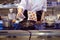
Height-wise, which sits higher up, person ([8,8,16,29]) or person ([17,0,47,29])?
person ([17,0,47,29])

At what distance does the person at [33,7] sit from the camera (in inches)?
66.8

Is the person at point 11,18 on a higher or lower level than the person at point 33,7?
lower

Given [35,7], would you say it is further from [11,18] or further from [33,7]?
[11,18]

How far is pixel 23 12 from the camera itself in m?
1.70

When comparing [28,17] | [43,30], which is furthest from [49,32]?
[28,17]

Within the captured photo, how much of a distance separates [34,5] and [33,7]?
0.7 inches

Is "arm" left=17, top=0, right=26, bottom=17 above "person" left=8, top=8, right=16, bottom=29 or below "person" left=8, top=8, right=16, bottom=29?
above

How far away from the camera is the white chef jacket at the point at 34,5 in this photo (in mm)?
1698

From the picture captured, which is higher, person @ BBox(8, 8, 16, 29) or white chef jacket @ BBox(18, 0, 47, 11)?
white chef jacket @ BBox(18, 0, 47, 11)

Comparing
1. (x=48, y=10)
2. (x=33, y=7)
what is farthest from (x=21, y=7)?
(x=48, y=10)

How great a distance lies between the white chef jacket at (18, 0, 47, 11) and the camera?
170cm

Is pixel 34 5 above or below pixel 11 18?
above

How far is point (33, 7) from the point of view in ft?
5.60

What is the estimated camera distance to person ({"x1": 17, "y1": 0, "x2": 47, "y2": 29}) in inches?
66.8
